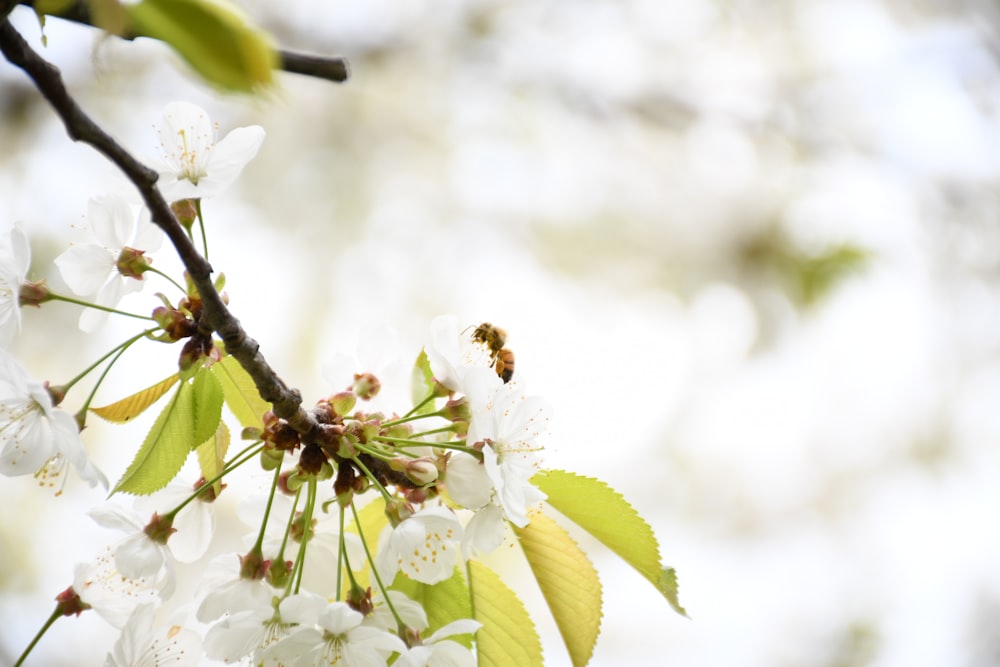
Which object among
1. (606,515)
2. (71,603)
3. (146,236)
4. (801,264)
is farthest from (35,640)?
(801,264)

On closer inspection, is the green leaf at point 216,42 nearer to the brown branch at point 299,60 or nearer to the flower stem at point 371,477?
the brown branch at point 299,60

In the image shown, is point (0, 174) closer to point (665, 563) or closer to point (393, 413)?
point (393, 413)

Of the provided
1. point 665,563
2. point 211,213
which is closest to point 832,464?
point 211,213

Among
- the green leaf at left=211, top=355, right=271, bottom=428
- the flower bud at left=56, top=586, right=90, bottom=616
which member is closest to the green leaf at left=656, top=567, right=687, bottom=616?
the green leaf at left=211, top=355, right=271, bottom=428

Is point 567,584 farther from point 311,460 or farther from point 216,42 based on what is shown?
point 216,42

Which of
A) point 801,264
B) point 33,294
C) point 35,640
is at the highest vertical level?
point 801,264
